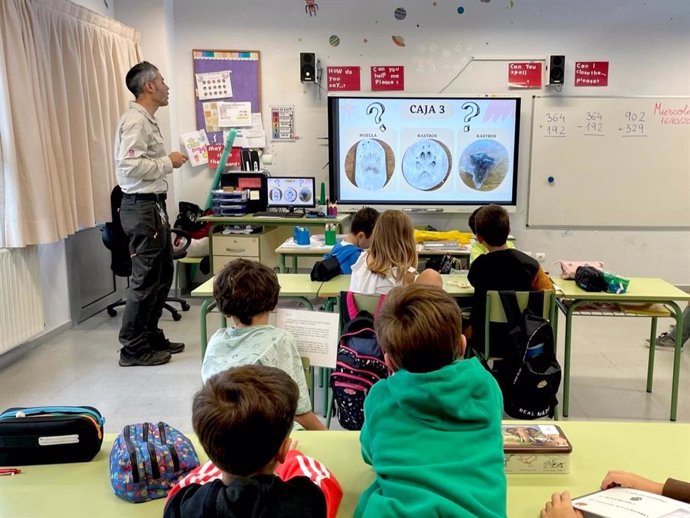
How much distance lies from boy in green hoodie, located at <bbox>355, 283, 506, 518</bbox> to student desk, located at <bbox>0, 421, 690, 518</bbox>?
15 cm

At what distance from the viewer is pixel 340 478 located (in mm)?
1240

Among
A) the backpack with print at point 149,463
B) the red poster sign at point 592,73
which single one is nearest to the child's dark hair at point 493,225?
the backpack with print at point 149,463

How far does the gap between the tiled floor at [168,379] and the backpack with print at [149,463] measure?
161cm

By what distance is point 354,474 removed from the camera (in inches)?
49.4

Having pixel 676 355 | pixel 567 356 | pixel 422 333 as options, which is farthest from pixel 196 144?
pixel 422 333

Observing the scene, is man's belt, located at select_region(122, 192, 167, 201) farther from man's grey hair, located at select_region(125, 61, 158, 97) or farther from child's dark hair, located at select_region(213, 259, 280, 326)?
child's dark hair, located at select_region(213, 259, 280, 326)

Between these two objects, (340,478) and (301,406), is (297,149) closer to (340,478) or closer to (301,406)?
(301,406)

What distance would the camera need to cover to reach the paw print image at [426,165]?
5.29 meters

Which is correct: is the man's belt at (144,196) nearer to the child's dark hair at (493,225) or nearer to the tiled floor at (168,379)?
the tiled floor at (168,379)

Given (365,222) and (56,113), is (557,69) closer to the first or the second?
(365,222)

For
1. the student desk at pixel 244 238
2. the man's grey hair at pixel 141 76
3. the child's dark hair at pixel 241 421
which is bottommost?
the student desk at pixel 244 238

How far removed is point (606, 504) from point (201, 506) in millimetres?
697

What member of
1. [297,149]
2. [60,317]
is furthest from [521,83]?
[60,317]

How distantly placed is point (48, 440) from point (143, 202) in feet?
8.08
